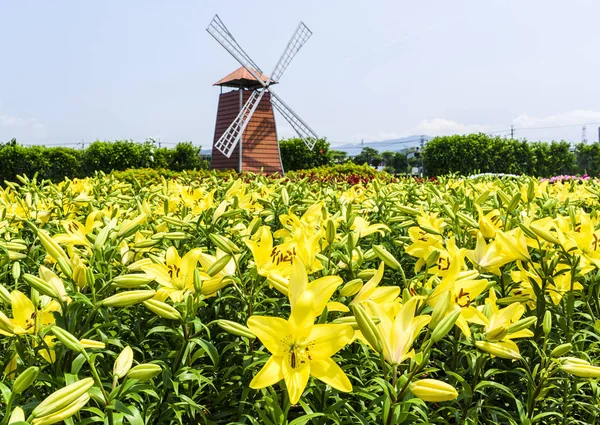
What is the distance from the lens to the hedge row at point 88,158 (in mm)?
23875

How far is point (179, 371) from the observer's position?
4.51 feet

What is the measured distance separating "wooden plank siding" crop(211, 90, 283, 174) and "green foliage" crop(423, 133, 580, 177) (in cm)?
849

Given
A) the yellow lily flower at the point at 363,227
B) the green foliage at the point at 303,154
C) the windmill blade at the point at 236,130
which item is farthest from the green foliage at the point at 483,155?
the yellow lily flower at the point at 363,227

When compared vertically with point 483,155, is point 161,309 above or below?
below

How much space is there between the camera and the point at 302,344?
45.8 inches

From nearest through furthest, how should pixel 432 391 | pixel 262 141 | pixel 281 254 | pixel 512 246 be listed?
pixel 432 391 → pixel 281 254 → pixel 512 246 → pixel 262 141

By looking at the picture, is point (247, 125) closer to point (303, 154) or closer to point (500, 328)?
point (303, 154)

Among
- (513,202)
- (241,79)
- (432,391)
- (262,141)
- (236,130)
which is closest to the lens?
(432,391)

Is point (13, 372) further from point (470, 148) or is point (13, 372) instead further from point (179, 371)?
point (470, 148)

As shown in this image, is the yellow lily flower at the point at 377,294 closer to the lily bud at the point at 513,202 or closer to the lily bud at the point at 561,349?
the lily bud at the point at 561,349

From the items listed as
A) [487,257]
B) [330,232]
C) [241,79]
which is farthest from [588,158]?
[330,232]

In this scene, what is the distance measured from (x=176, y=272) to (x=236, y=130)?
845 inches

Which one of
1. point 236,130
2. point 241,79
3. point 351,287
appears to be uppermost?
point 241,79

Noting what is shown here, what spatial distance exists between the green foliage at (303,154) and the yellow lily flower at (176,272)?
25.0m
